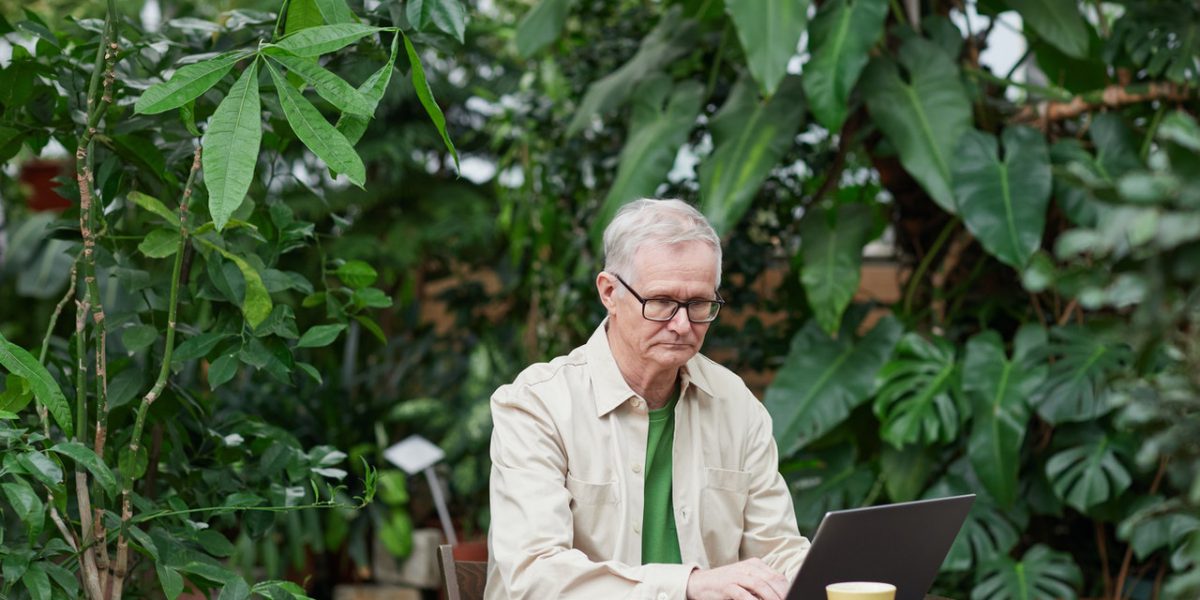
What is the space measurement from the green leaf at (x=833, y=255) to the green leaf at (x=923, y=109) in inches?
9.9

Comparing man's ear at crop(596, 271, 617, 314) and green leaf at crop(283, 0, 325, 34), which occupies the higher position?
green leaf at crop(283, 0, 325, 34)

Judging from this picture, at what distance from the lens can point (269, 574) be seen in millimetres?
5156

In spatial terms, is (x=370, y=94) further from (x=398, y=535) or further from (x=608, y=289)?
(x=398, y=535)

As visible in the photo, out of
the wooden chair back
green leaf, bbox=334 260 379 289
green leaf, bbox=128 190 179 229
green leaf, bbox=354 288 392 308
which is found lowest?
the wooden chair back

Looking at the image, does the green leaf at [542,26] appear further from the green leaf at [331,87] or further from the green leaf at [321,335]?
the green leaf at [331,87]

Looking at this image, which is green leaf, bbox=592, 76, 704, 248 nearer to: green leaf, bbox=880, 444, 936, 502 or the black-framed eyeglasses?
green leaf, bbox=880, 444, 936, 502

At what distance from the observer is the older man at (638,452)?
Result: 1832 millimetres

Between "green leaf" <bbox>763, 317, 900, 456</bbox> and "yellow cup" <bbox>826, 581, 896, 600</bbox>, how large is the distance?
7.21 ft

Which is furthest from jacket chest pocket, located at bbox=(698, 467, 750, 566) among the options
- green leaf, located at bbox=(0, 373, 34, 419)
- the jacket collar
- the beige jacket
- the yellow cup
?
green leaf, located at bbox=(0, 373, 34, 419)

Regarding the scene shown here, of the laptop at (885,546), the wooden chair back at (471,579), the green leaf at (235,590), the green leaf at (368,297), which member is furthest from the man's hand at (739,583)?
the green leaf at (368,297)

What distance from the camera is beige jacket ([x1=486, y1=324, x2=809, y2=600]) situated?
1791 millimetres

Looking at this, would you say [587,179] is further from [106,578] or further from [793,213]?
[106,578]

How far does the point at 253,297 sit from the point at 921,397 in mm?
2181

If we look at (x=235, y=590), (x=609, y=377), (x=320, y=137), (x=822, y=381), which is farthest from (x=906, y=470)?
(x=320, y=137)
